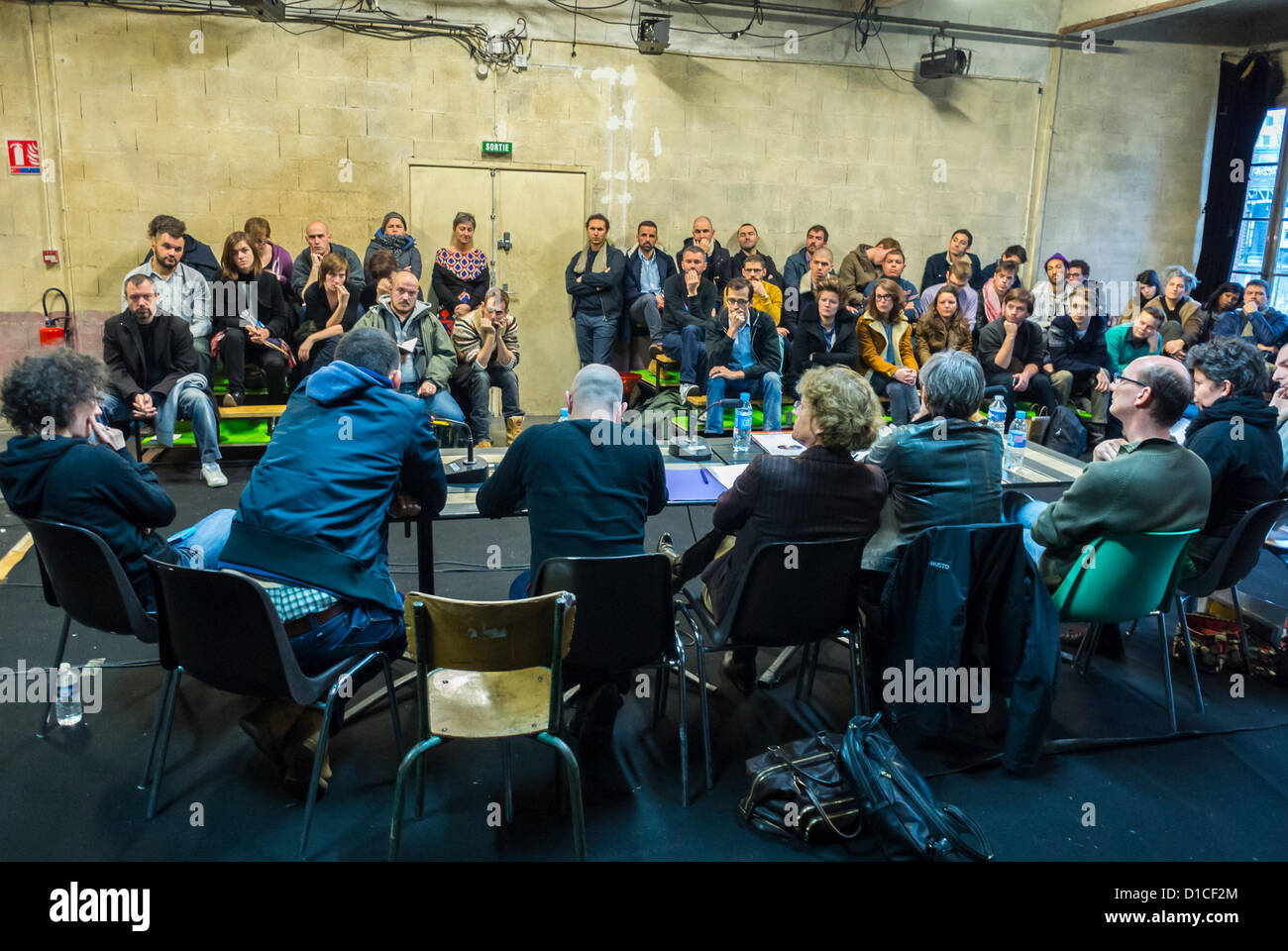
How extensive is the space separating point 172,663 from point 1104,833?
2.58 metres

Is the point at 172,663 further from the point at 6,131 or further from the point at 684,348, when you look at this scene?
the point at 6,131

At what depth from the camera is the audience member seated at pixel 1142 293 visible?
28.3 feet

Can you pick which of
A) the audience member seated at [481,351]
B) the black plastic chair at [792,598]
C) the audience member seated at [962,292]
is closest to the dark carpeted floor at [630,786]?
the black plastic chair at [792,598]

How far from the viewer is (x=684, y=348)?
6.95 meters

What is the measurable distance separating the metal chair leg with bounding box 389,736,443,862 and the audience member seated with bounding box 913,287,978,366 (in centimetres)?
527

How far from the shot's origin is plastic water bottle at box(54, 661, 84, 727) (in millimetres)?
3184

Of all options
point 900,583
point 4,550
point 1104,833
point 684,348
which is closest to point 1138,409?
point 900,583

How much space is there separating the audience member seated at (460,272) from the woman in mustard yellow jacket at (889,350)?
2948mm

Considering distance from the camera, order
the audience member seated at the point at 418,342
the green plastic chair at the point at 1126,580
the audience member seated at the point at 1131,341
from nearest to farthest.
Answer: the green plastic chair at the point at 1126,580 < the audience member seated at the point at 418,342 < the audience member seated at the point at 1131,341

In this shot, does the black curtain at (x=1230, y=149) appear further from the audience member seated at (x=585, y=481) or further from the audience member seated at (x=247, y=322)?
the audience member seated at (x=585, y=481)

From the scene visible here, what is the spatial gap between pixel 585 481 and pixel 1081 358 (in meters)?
5.76

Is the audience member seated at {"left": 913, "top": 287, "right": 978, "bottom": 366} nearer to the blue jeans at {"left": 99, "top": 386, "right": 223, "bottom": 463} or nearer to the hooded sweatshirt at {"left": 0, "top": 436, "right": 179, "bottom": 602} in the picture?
the blue jeans at {"left": 99, "top": 386, "right": 223, "bottom": 463}

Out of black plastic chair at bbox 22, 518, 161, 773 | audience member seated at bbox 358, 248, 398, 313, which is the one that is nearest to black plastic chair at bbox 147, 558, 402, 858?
black plastic chair at bbox 22, 518, 161, 773

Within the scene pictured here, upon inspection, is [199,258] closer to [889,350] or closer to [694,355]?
[694,355]
